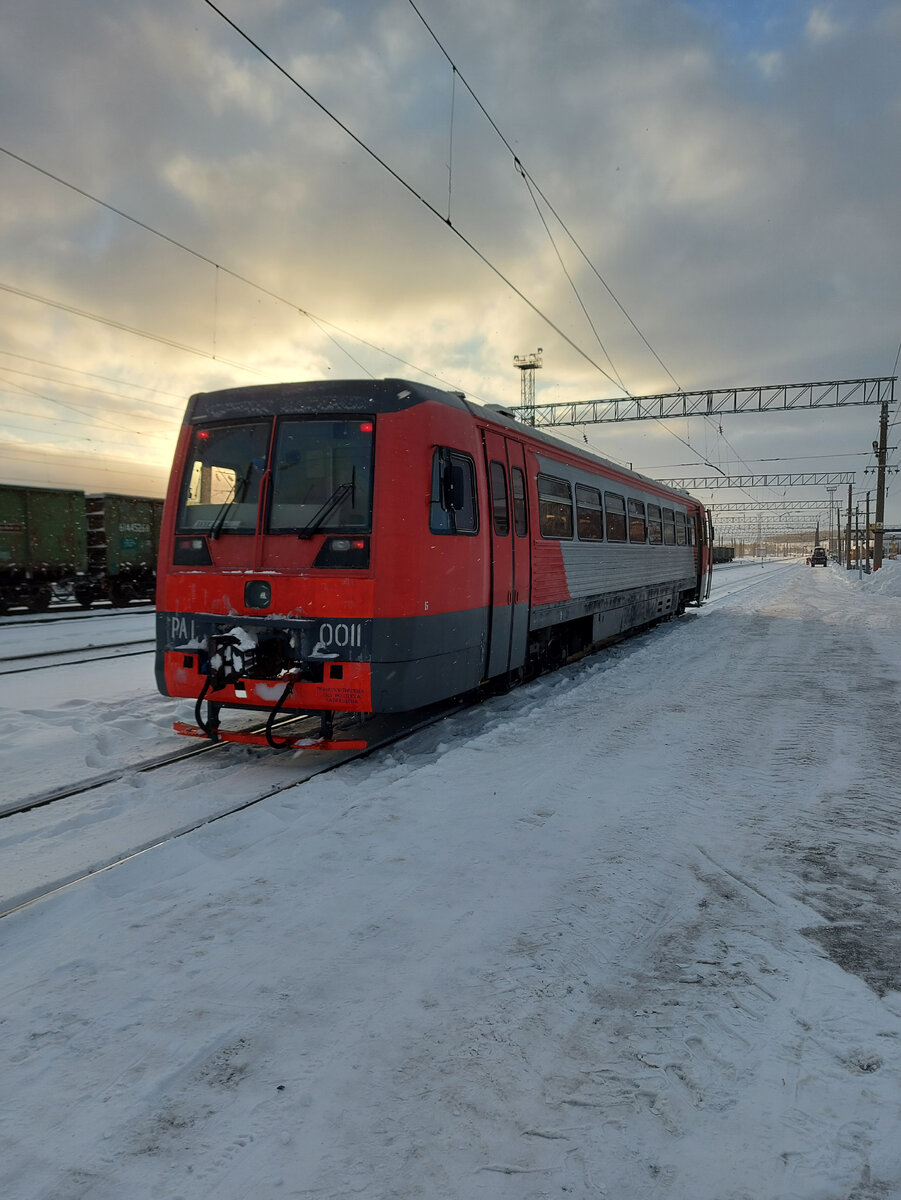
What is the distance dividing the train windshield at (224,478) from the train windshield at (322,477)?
0.64 feet

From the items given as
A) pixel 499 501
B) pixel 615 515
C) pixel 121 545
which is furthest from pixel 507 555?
pixel 121 545

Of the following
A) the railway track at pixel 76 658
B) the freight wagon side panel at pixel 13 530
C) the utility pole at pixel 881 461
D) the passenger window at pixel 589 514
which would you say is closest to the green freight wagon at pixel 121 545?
the freight wagon side panel at pixel 13 530

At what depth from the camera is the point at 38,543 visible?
18594 millimetres

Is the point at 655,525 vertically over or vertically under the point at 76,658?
over

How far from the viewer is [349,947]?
9.76 ft

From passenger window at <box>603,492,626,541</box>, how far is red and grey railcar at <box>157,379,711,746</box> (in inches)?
175

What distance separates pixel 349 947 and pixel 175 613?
380 centimetres

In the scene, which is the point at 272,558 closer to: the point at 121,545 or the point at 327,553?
the point at 327,553

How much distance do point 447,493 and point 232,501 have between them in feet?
5.85

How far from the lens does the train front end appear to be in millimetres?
5504

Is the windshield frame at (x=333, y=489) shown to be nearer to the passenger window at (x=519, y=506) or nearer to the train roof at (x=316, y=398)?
the train roof at (x=316, y=398)

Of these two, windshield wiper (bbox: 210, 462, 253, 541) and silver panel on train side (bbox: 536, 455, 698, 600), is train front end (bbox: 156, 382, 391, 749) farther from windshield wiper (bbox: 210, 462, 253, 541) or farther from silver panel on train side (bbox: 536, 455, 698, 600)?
silver panel on train side (bbox: 536, 455, 698, 600)

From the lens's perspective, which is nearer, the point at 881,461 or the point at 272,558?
the point at 272,558

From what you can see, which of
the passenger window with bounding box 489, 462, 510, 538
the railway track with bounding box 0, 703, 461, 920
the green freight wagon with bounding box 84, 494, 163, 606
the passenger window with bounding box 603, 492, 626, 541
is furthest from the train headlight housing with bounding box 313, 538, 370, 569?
the green freight wagon with bounding box 84, 494, 163, 606
